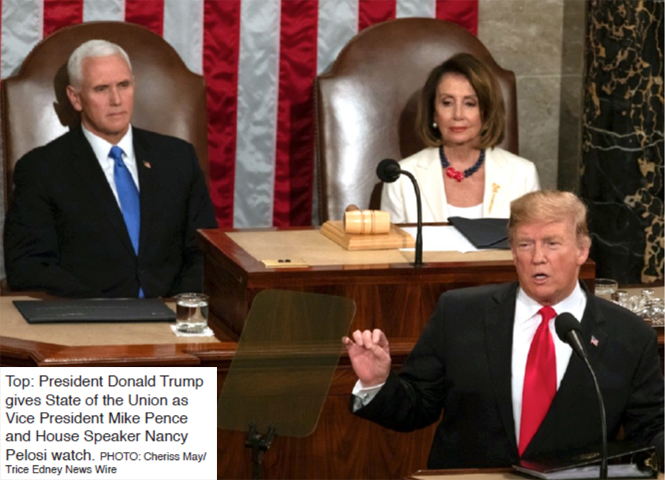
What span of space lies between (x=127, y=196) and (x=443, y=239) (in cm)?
149

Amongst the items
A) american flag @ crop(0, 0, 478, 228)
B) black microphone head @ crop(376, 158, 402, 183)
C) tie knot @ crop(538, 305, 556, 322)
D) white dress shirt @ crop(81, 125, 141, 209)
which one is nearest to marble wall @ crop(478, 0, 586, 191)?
american flag @ crop(0, 0, 478, 228)

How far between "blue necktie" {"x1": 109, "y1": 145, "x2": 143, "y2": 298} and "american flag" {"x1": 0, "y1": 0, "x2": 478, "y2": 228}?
98cm

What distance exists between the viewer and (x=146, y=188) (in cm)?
536

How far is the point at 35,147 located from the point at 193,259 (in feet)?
2.77

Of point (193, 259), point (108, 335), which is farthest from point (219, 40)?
point (108, 335)

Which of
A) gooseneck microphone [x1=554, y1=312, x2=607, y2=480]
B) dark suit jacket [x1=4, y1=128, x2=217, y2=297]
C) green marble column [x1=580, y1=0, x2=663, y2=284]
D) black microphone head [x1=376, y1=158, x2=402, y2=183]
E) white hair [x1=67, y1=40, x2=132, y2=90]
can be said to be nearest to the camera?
gooseneck microphone [x1=554, y1=312, x2=607, y2=480]

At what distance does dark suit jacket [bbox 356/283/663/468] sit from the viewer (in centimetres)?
339

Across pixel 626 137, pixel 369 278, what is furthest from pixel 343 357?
pixel 626 137

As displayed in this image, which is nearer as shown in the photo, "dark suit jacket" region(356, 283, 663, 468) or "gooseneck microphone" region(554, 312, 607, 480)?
"gooseneck microphone" region(554, 312, 607, 480)

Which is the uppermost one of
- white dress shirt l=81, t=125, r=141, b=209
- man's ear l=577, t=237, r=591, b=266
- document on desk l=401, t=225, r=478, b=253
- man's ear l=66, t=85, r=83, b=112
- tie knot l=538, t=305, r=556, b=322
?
man's ear l=66, t=85, r=83, b=112

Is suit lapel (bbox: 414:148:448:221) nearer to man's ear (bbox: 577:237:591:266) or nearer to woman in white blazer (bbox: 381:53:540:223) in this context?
woman in white blazer (bbox: 381:53:540:223)

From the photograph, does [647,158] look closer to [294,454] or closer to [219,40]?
[219,40]

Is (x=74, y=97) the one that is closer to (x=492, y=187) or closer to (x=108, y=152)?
(x=108, y=152)

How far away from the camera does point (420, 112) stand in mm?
5789
